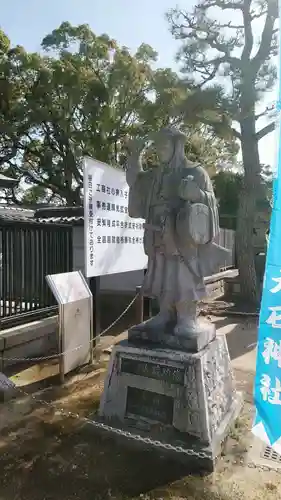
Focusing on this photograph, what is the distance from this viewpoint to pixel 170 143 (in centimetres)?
417

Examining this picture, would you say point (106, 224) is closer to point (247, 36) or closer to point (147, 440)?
point (147, 440)

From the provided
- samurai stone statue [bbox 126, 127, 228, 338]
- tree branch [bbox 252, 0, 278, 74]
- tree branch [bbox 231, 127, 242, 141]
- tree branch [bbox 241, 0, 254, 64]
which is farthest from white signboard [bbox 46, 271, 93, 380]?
tree branch [bbox 241, 0, 254, 64]

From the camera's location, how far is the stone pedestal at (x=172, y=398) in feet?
11.9

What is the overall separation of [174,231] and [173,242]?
0.12m

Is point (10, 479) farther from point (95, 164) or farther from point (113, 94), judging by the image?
point (113, 94)

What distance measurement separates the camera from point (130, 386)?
4.02m

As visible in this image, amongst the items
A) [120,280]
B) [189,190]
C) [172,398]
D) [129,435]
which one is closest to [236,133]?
[120,280]

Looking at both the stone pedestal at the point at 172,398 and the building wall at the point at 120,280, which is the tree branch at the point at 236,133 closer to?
the building wall at the point at 120,280

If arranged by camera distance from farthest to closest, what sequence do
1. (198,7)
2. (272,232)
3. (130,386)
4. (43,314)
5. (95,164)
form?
(198,7) < (43,314) < (95,164) < (130,386) < (272,232)

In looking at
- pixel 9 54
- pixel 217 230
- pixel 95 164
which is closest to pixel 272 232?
pixel 217 230

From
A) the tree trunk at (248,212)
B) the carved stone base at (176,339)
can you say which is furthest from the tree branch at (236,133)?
the carved stone base at (176,339)

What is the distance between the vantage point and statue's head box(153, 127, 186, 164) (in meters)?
4.13

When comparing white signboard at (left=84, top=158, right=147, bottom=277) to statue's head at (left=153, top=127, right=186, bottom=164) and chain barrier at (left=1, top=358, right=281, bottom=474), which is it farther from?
chain barrier at (left=1, top=358, right=281, bottom=474)

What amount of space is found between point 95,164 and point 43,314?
292 centimetres
